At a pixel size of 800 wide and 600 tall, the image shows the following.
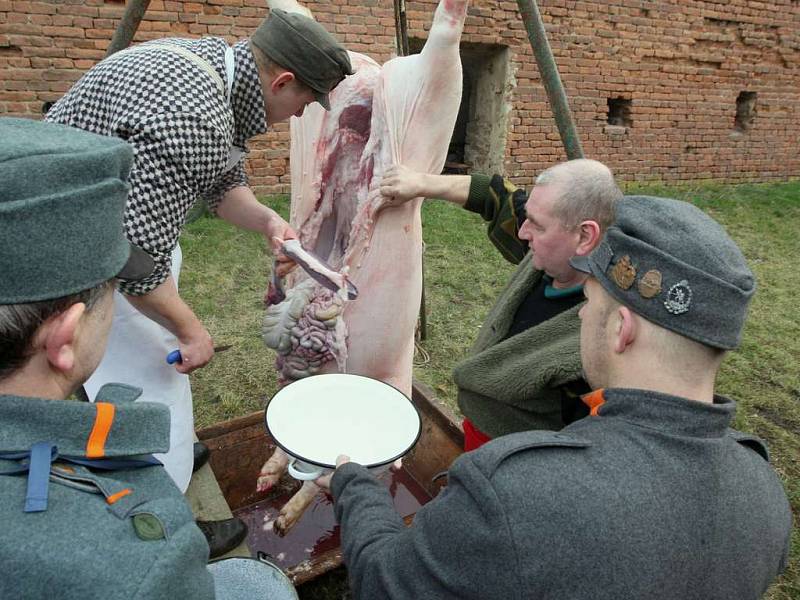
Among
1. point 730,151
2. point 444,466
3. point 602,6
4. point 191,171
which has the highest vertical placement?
point 602,6

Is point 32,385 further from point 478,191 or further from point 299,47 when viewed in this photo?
point 478,191

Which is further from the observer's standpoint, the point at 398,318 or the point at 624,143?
the point at 624,143

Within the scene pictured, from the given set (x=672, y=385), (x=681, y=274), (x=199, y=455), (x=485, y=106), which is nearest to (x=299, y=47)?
A: (x=681, y=274)

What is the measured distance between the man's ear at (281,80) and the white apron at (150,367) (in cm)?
23

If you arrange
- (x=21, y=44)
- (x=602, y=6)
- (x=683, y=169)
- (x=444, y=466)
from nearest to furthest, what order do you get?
(x=444, y=466), (x=21, y=44), (x=602, y=6), (x=683, y=169)

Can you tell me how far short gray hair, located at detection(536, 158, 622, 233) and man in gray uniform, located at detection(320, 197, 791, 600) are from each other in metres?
0.52

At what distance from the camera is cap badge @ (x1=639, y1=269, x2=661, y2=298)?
1.00 m

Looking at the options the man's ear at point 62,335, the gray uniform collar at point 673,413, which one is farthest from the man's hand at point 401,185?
the man's ear at point 62,335

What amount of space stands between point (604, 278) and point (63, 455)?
95cm

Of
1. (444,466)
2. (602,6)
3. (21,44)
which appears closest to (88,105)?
(444,466)

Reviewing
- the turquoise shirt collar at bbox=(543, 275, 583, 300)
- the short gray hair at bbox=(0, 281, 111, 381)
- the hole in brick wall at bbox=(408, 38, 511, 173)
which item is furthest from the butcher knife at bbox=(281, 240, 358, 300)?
the hole in brick wall at bbox=(408, 38, 511, 173)

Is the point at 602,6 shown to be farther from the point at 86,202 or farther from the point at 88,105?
the point at 86,202

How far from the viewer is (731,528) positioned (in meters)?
0.93

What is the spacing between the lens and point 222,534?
2020 mm
